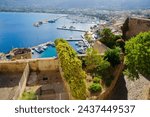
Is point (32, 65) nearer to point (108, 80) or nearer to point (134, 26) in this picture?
point (108, 80)

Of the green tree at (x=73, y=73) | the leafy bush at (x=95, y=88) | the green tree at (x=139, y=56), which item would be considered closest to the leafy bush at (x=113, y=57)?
the green tree at (x=139, y=56)

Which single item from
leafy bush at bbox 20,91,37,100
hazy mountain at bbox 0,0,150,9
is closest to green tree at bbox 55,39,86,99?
leafy bush at bbox 20,91,37,100

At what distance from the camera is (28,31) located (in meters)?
74.9

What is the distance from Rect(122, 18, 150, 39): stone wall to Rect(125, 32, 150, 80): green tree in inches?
245

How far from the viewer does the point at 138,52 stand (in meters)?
10.4

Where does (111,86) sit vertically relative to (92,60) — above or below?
below

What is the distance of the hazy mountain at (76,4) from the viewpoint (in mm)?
101137

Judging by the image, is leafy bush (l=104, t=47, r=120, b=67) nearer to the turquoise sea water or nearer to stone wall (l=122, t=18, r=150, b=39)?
stone wall (l=122, t=18, r=150, b=39)

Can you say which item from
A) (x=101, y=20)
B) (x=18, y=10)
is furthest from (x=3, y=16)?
(x=101, y=20)

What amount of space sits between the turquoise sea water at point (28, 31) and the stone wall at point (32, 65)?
3887 cm

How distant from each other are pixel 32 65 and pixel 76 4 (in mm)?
107675

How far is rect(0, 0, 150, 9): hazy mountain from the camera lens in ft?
332

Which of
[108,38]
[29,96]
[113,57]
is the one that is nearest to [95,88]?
[113,57]

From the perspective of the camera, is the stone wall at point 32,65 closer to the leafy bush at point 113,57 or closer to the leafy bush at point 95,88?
the leafy bush at point 95,88
